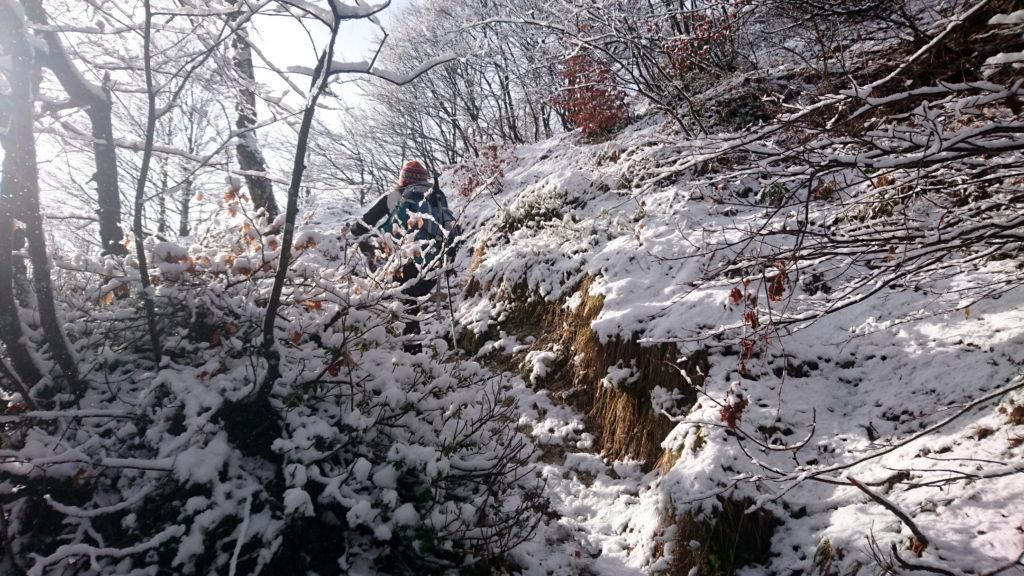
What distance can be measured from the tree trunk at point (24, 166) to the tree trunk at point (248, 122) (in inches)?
28.6

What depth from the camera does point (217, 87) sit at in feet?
12.5

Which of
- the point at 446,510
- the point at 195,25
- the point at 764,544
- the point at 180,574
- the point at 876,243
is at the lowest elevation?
the point at 764,544

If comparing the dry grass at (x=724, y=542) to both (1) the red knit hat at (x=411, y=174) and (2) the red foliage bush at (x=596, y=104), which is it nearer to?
(1) the red knit hat at (x=411, y=174)

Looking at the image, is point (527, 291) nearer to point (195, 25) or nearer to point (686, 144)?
point (686, 144)

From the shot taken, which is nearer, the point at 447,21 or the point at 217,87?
the point at 217,87

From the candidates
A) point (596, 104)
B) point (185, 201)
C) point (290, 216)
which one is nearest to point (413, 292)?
point (185, 201)

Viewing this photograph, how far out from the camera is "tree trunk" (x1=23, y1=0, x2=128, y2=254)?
2280mm

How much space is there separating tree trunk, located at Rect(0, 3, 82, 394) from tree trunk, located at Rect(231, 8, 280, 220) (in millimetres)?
728

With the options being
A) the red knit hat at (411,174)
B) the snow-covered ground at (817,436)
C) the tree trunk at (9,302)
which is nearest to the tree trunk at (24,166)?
the tree trunk at (9,302)

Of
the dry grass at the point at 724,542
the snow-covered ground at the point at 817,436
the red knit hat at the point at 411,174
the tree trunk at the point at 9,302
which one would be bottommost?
the dry grass at the point at 724,542

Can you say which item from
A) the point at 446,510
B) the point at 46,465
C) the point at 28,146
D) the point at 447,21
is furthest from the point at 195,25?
the point at 447,21

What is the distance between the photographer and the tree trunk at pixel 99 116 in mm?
2280

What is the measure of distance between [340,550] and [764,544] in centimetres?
212

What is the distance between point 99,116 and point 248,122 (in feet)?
10.7
